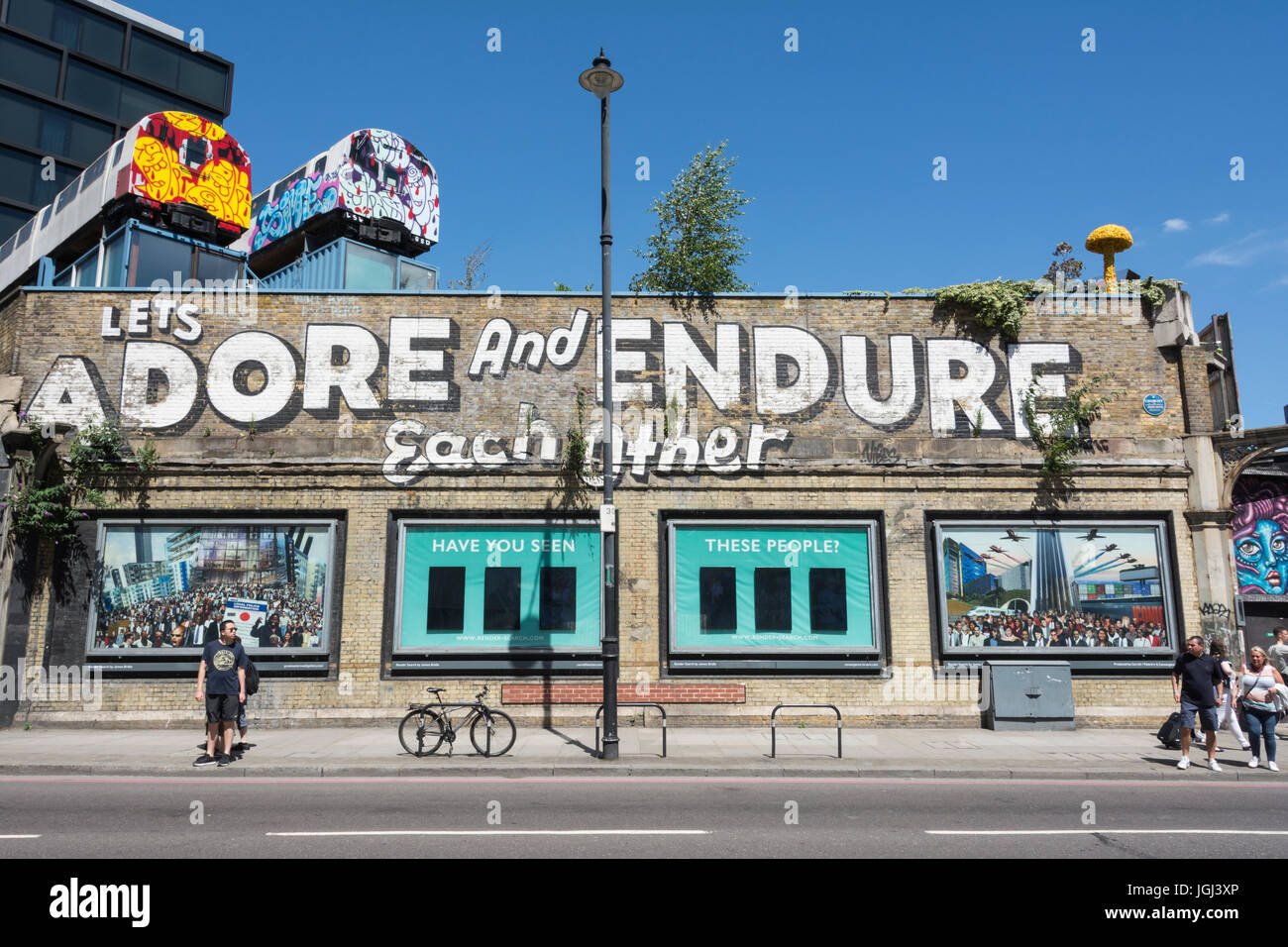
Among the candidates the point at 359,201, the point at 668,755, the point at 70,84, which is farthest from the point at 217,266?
the point at 70,84

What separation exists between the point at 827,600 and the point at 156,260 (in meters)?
18.8

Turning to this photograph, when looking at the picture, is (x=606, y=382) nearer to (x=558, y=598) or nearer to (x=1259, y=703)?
(x=558, y=598)

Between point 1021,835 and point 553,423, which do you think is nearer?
point 1021,835

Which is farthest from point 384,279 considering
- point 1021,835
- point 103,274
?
point 1021,835

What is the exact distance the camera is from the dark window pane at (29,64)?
48.0m

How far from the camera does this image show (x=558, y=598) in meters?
16.9

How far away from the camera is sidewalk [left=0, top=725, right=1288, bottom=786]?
12.1m

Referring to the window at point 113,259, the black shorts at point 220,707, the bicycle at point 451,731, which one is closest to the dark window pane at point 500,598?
the bicycle at point 451,731

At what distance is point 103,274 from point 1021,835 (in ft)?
78.8

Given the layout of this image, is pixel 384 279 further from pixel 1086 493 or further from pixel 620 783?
pixel 1086 493

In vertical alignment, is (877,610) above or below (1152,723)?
above

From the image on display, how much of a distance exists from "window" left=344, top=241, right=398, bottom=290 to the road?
556 inches
